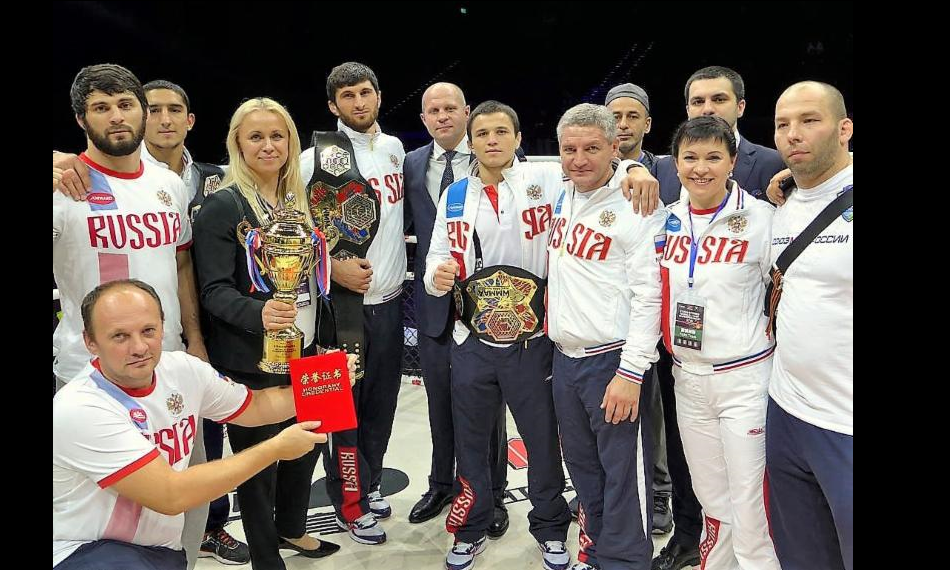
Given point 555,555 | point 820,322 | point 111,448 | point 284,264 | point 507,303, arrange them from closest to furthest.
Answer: point 111,448, point 820,322, point 284,264, point 507,303, point 555,555

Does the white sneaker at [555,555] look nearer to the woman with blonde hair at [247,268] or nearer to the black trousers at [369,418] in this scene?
the black trousers at [369,418]

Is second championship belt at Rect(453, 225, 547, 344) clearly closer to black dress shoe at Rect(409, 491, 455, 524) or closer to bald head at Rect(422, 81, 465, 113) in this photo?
bald head at Rect(422, 81, 465, 113)

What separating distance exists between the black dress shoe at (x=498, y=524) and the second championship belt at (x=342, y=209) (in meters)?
0.81

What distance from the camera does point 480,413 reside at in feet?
8.17

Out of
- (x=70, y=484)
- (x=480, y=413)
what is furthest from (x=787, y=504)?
(x=70, y=484)

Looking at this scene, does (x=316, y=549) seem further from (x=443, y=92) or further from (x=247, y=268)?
(x=443, y=92)

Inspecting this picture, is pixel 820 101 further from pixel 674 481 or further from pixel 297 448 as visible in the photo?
pixel 297 448

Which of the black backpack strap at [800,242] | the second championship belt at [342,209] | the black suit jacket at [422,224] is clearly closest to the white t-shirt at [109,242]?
the second championship belt at [342,209]

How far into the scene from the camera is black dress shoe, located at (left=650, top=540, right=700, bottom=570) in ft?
8.11

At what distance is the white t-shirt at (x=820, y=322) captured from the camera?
1701 millimetres

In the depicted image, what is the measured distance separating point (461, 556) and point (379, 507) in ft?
1.77

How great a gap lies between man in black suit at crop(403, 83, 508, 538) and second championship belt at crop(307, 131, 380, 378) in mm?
235

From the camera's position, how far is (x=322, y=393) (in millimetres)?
1775

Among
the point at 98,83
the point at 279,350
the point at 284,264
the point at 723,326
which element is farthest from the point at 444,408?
the point at 98,83
